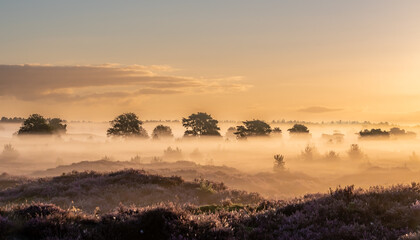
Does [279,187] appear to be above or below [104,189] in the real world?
below

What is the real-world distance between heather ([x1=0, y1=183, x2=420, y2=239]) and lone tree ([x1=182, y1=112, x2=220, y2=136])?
265 ft

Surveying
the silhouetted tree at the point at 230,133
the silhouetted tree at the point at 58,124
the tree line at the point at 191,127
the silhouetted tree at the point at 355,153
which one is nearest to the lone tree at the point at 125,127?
the tree line at the point at 191,127

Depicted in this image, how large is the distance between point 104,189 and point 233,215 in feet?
51.2

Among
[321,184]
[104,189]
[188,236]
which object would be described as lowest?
[321,184]

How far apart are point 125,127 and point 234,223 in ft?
264

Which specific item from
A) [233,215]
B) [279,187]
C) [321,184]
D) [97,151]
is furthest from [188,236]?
[97,151]

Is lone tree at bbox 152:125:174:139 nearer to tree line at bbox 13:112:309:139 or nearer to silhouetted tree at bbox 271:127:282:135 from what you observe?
tree line at bbox 13:112:309:139

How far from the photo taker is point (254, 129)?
86812 millimetres

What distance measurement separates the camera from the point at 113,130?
87438 mm

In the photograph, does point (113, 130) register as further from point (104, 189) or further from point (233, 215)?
point (233, 215)

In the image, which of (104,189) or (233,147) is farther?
(233,147)

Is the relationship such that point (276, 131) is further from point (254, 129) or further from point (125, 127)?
point (125, 127)

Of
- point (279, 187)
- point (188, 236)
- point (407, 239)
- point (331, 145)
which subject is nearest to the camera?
point (407, 239)

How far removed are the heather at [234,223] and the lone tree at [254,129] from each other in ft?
251
